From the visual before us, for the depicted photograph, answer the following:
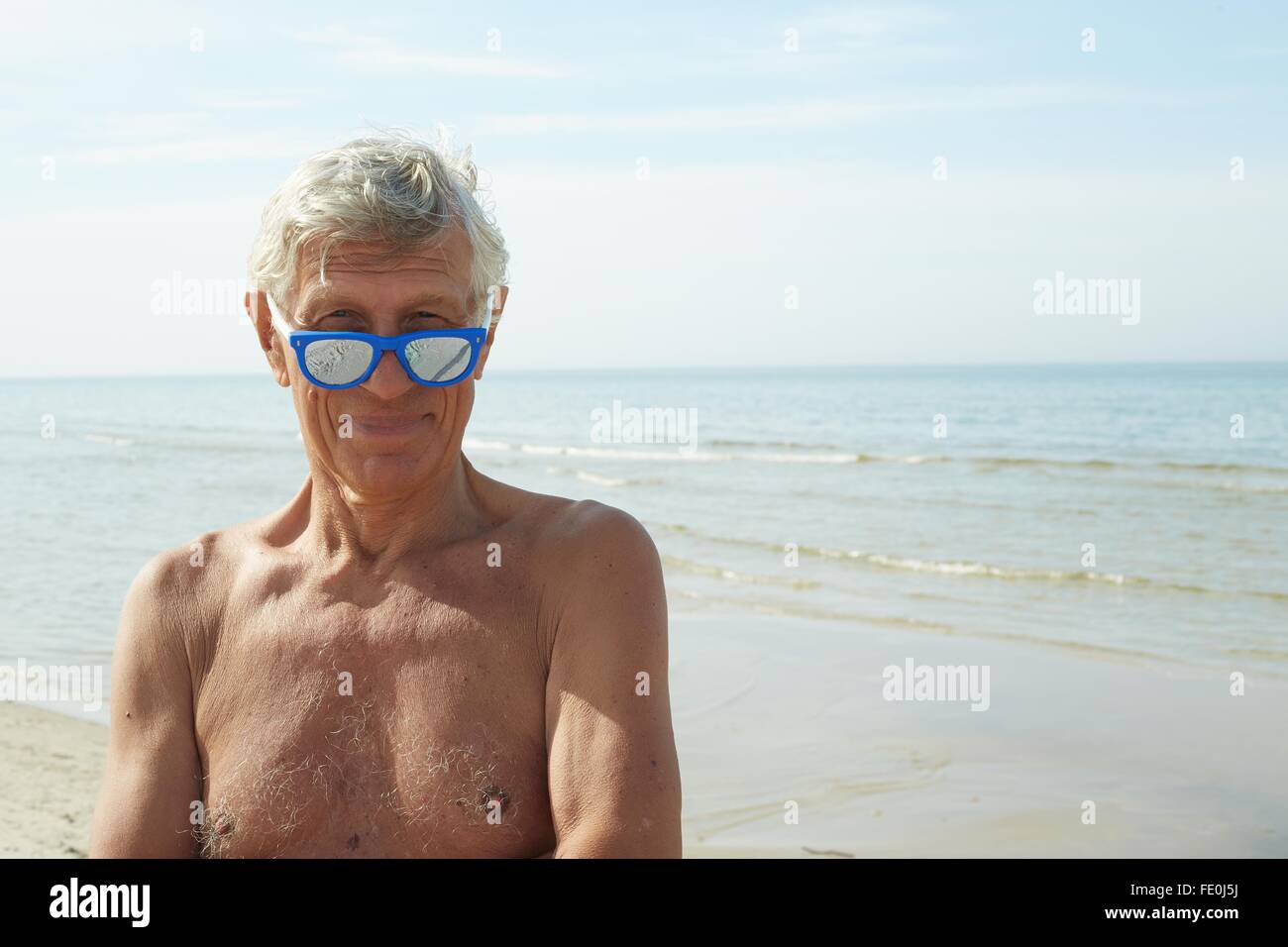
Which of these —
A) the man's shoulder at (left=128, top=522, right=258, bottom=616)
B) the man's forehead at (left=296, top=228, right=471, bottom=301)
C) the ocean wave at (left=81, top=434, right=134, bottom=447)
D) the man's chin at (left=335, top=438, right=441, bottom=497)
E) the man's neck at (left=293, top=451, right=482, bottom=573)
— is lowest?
the ocean wave at (left=81, top=434, right=134, bottom=447)

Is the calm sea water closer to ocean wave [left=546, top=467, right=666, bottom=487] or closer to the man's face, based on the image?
ocean wave [left=546, top=467, right=666, bottom=487]

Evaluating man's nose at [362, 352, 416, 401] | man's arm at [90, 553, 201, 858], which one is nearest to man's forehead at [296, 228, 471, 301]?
man's nose at [362, 352, 416, 401]

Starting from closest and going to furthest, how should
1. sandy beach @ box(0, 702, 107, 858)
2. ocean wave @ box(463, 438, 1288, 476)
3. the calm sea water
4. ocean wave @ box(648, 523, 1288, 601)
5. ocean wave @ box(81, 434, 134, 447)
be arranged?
1. sandy beach @ box(0, 702, 107, 858)
2. the calm sea water
3. ocean wave @ box(648, 523, 1288, 601)
4. ocean wave @ box(463, 438, 1288, 476)
5. ocean wave @ box(81, 434, 134, 447)

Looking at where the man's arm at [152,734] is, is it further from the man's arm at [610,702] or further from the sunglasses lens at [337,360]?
the man's arm at [610,702]

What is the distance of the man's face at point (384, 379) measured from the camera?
2191 millimetres

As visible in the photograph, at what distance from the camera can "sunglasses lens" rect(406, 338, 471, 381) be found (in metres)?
2.19

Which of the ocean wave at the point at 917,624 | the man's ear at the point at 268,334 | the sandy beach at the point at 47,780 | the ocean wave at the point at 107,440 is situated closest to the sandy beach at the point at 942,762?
the sandy beach at the point at 47,780

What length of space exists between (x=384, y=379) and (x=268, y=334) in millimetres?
355

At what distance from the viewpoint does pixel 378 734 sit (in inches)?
88.4

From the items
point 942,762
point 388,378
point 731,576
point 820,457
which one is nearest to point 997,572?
point 731,576

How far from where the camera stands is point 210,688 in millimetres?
2332
